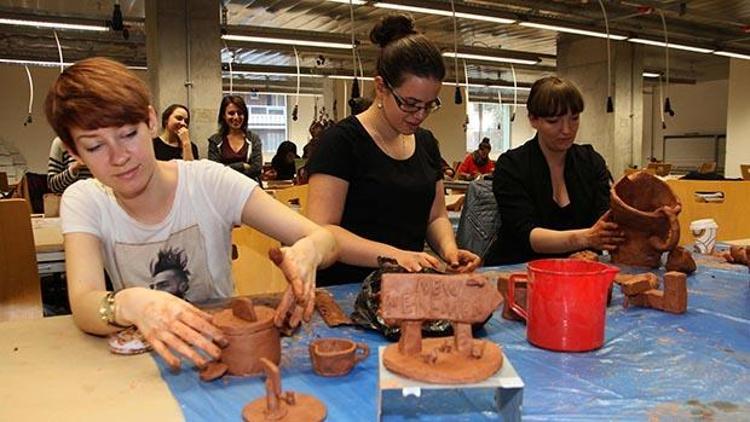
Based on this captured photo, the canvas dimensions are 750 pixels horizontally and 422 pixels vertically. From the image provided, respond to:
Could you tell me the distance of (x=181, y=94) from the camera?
6.05 metres

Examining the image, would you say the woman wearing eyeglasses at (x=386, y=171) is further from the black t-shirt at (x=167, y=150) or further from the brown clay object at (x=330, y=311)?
the black t-shirt at (x=167, y=150)

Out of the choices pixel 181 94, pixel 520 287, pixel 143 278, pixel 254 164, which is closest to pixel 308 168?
pixel 143 278

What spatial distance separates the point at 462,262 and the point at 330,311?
39 cm

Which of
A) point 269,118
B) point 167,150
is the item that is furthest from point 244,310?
point 269,118

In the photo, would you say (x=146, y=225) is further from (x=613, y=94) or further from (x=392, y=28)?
(x=613, y=94)

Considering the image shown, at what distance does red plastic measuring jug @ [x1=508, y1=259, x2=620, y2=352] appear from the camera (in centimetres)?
107

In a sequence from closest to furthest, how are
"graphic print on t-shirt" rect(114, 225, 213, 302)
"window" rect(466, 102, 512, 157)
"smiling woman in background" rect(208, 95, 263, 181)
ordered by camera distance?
"graphic print on t-shirt" rect(114, 225, 213, 302) < "smiling woman in background" rect(208, 95, 263, 181) < "window" rect(466, 102, 512, 157)

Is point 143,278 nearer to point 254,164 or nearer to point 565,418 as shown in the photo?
point 565,418

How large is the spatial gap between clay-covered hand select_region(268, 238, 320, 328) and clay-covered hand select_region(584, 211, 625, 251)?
102 centimetres

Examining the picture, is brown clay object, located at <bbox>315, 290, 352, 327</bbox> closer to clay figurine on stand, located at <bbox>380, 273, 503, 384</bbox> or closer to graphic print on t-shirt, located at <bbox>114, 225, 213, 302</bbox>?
graphic print on t-shirt, located at <bbox>114, 225, 213, 302</bbox>

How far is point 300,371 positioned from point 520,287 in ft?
1.81

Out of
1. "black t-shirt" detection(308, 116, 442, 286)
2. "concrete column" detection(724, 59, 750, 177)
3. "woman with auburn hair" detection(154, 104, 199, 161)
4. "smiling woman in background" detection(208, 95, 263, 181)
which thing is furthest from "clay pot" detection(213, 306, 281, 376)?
"concrete column" detection(724, 59, 750, 177)

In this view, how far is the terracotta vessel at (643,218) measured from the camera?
1.70 meters

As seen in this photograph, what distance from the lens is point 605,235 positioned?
182 cm
